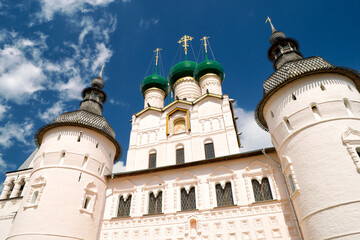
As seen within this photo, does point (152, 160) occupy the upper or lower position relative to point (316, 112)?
upper

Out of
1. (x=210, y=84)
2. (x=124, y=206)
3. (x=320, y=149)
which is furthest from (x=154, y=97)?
(x=320, y=149)

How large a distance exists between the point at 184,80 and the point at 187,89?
1.14m

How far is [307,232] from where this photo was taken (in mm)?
8344

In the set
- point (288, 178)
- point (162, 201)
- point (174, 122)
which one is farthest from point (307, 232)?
point (174, 122)

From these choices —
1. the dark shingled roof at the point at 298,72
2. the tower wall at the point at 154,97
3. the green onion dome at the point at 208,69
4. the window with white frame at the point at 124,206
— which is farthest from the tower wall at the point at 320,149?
the tower wall at the point at 154,97

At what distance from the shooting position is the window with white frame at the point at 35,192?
429 inches

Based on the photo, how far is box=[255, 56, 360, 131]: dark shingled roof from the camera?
10109mm

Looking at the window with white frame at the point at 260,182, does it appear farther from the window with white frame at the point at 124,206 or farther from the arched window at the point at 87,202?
the arched window at the point at 87,202

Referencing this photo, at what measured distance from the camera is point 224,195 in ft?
36.9

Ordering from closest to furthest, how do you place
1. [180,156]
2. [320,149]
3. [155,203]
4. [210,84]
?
[320,149]
[155,203]
[180,156]
[210,84]

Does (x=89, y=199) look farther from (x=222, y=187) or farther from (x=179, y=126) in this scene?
(x=179, y=126)

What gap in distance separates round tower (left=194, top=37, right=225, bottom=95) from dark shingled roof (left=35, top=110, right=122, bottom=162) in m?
8.26

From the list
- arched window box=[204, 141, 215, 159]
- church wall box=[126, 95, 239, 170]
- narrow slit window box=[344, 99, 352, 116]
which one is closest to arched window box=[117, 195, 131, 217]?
church wall box=[126, 95, 239, 170]

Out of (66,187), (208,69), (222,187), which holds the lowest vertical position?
(222,187)
